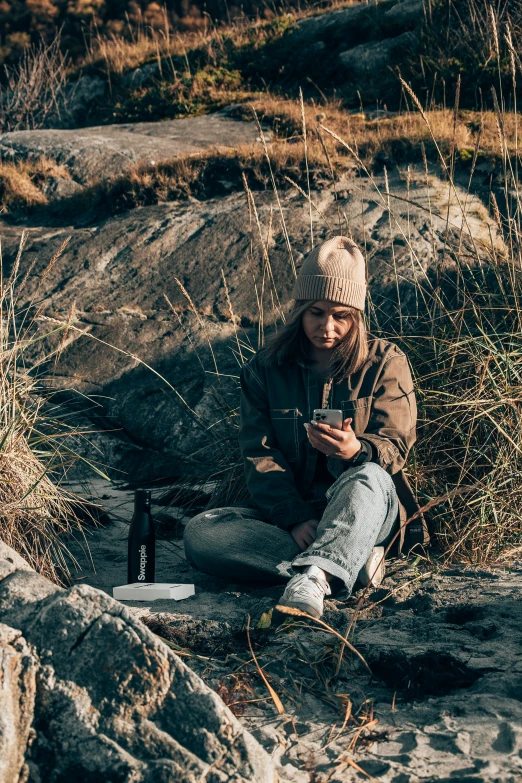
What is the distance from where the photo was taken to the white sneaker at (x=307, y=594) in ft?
9.87

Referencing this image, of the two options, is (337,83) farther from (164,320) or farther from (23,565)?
(23,565)

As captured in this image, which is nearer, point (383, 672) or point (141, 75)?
point (383, 672)

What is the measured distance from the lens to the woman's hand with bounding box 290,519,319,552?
11.7ft

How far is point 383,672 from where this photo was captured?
2707mm

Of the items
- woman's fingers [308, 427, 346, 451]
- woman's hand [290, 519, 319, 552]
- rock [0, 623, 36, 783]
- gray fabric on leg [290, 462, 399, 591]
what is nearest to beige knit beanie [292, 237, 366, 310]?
woman's fingers [308, 427, 346, 451]

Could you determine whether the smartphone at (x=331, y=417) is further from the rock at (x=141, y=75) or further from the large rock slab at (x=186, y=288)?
the rock at (x=141, y=75)

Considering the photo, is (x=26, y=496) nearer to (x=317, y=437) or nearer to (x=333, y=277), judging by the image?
(x=317, y=437)

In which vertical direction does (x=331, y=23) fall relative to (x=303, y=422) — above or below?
above

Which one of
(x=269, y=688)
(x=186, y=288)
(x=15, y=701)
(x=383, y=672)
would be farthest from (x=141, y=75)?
(x=15, y=701)

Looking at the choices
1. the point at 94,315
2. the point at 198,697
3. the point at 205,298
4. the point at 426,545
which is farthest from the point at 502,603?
the point at 94,315

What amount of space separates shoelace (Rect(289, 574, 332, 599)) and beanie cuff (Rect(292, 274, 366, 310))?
1.14 metres

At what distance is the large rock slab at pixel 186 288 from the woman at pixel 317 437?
840 millimetres

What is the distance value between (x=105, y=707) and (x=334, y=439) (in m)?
1.61

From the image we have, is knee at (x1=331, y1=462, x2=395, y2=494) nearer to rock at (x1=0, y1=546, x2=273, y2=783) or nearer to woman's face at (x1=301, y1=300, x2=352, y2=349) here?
woman's face at (x1=301, y1=300, x2=352, y2=349)
